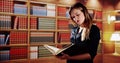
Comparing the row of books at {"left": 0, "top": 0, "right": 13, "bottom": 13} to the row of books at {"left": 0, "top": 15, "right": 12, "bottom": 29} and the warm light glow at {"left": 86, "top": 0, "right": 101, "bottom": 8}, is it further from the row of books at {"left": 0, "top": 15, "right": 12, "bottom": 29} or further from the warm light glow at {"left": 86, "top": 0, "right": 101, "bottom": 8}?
the warm light glow at {"left": 86, "top": 0, "right": 101, "bottom": 8}

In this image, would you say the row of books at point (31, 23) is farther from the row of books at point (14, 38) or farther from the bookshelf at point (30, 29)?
the row of books at point (14, 38)

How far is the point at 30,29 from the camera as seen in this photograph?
4.18 meters

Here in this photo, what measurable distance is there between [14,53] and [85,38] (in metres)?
2.69

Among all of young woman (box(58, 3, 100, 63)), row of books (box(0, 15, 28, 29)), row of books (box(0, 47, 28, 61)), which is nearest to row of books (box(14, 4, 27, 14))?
row of books (box(0, 15, 28, 29))

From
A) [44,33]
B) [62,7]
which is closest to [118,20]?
[62,7]

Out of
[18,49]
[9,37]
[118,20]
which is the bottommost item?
[18,49]

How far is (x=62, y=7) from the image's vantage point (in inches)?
185

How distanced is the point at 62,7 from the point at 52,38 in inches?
30.7

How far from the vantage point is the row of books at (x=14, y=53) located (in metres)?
3.80

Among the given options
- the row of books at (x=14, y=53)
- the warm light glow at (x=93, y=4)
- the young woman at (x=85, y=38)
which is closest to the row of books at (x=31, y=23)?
Answer: the row of books at (x=14, y=53)

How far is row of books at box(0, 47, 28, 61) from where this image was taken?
3795 millimetres

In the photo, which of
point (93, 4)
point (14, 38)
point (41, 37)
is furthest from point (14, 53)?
point (93, 4)

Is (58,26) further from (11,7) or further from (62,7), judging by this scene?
(11,7)

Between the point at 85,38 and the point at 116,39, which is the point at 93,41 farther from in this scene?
the point at 116,39
